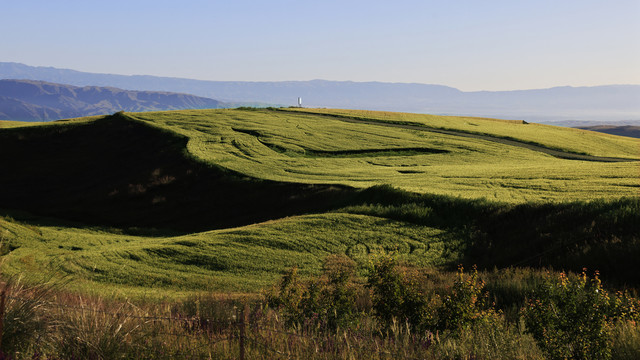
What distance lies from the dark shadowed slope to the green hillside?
0.17 meters

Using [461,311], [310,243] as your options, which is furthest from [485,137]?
[461,311]

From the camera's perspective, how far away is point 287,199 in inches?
1292

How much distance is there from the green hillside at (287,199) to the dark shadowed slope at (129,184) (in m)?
0.17

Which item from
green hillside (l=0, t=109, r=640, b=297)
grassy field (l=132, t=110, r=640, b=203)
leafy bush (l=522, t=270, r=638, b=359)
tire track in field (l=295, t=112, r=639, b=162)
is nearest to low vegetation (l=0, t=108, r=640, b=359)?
leafy bush (l=522, t=270, r=638, b=359)

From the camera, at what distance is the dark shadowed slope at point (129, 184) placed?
34.0m

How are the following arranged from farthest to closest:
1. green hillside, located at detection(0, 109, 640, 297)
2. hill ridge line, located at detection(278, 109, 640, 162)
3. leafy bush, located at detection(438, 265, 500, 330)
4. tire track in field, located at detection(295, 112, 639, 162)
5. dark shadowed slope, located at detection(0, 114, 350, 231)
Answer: hill ridge line, located at detection(278, 109, 640, 162) → tire track in field, located at detection(295, 112, 639, 162) → dark shadowed slope, located at detection(0, 114, 350, 231) → green hillside, located at detection(0, 109, 640, 297) → leafy bush, located at detection(438, 265, 500, 330)

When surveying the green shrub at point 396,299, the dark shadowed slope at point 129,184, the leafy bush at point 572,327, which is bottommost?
the dark shadowed slope at point 129,184

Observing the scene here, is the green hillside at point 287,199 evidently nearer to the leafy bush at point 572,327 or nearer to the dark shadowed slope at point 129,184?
the dark shadowed slope at point 129,184

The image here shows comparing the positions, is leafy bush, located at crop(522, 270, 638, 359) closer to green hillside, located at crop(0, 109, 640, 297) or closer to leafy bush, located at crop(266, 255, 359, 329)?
leafy bush, located at crop(266, 255, 359, 329)

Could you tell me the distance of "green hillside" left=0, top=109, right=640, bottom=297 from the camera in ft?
60.3

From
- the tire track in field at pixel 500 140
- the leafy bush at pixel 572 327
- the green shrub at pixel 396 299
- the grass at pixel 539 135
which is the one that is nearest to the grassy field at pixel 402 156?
the grass at pixel 539 135

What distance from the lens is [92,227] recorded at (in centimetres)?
3394

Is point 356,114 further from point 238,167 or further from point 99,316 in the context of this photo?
point 99,316

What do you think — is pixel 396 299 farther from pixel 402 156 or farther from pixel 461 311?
pixel 402 156
